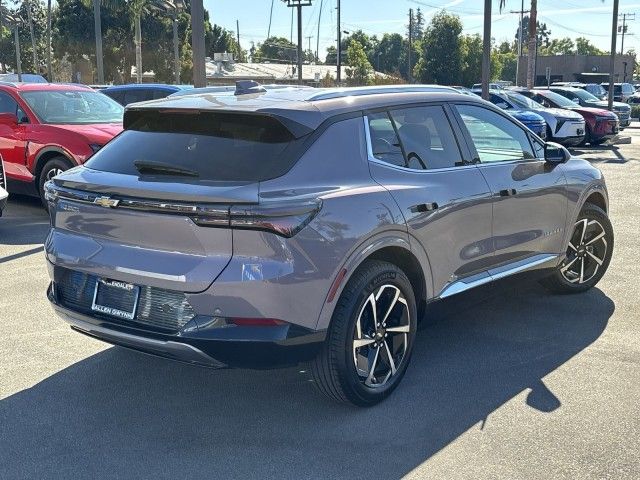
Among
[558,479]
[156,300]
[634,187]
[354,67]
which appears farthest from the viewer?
[354,67]

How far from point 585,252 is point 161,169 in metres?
3.86

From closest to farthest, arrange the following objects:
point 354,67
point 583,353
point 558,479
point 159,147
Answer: point 558,479, point 159,147, point 583,353, point 354,67

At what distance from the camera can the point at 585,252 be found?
6.17 metres

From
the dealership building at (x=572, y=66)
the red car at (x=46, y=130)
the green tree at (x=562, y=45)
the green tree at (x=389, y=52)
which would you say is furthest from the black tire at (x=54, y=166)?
the green tree at (x=562, y=45)

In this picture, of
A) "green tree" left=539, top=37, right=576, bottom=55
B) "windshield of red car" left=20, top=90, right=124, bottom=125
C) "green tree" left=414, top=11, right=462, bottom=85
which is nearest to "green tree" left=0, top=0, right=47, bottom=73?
"green tree" left=414, top=11, right=462, bottom=85

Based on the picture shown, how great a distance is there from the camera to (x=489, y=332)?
5.32 metres

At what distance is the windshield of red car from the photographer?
9.98 metres

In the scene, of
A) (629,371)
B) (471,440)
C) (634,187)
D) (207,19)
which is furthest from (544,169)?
(207,19)

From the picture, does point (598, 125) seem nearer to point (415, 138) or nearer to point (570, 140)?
point (570, 140)

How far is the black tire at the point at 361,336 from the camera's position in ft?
12.4

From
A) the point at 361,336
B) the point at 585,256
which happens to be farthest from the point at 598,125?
the point at 361,336

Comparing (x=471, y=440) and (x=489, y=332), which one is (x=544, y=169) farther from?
(x=471, y=440)

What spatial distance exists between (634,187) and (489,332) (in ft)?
28.2

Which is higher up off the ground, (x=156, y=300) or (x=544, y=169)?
(x=544, y=169)
